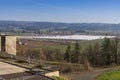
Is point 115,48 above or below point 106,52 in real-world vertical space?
above

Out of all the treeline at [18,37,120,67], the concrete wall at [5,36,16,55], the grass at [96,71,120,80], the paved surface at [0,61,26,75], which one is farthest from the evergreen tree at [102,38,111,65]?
the paved surface at [0,61,26,75]

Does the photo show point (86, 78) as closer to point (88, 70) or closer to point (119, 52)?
point (88, 70)

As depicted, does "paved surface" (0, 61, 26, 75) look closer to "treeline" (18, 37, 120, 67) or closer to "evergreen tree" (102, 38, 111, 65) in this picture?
"treeline" (18, 37, 120, 67)

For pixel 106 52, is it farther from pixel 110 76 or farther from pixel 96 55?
pixel 110 76

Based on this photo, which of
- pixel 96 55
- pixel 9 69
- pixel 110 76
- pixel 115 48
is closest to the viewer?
pixel 9 69

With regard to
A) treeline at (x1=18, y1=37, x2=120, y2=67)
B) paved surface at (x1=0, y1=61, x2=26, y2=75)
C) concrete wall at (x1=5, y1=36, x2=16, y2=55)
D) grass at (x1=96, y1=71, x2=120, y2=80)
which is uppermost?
concrete wall at (x1=5, y1=36, x2=16, y2=55)

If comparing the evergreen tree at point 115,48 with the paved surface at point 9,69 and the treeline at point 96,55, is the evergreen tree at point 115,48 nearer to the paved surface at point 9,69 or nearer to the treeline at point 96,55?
the treeline at point 96,55

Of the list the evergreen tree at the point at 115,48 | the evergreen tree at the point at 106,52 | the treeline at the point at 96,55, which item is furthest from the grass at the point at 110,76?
the evergreen tree at the point at 106,52

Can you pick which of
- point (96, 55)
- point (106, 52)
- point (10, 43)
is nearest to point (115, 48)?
point (106, 52)

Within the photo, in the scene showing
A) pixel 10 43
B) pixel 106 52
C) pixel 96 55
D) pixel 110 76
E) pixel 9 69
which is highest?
pixel 10 43

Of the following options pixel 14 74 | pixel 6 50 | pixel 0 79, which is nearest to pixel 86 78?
pixel 14 74

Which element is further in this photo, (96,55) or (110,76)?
(96,55)

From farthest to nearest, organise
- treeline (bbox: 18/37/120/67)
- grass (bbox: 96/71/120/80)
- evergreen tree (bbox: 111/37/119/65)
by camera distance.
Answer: treeline (bbox: 18/37/120/67), evergreen tree (bbox: 111/37/119/65), grass (bbox: 96/71/120/80)
